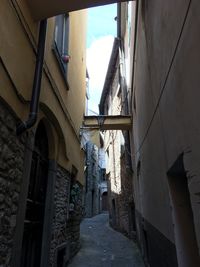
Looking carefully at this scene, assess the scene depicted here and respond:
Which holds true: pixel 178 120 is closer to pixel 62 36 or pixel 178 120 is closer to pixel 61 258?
pixel 62 36

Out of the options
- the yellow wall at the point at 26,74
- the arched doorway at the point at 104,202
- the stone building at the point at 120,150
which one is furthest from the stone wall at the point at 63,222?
the arched doorway at the point at 104,202

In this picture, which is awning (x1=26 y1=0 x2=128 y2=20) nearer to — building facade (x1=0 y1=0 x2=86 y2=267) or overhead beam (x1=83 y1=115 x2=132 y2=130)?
building facade (x1=0 y1=0 x2=86 y2=267)

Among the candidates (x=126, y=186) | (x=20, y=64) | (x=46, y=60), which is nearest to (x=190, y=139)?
(x=20, y=64)

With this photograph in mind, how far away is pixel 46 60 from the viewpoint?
4863mm

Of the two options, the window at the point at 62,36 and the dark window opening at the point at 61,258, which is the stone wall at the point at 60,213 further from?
the window at the point at 62,36

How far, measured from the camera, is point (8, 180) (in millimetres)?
3293

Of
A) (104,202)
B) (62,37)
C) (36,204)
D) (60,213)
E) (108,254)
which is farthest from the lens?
(104,202)

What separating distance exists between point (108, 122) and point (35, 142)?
15.8ft

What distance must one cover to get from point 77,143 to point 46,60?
3840 mm

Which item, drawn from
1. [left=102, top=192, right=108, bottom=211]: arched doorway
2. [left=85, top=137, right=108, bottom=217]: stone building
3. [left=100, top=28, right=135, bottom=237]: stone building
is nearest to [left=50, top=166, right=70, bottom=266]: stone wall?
[left=100, top=28, right=135, bottom=237]: stone building

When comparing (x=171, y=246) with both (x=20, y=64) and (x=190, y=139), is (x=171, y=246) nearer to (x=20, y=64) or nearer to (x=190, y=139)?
(x=190, y=139)

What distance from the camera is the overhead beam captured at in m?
9.54

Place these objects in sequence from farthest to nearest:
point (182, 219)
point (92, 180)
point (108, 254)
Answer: point (92, 180), point (108, 254), point (182, 219)

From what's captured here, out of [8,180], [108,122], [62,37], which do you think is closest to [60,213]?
[8,180]
